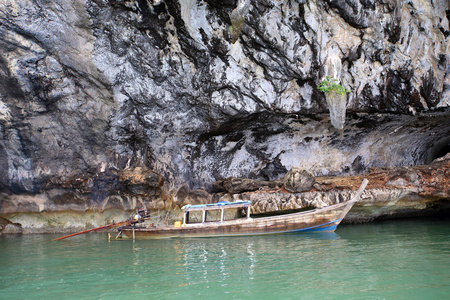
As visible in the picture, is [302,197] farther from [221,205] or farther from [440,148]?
[440,148]

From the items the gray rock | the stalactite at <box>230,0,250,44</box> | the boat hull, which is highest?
the stalactite at <box>230,0,250,44</box>

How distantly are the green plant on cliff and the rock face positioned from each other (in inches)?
11.7

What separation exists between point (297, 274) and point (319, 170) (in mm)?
11252

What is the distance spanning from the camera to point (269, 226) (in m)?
12.4

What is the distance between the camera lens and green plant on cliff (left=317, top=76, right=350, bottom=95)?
1328cm

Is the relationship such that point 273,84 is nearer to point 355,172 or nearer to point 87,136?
point 355,172

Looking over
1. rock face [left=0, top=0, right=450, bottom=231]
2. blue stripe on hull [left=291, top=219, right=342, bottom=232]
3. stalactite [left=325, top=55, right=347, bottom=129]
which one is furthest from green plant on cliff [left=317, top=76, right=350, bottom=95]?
blue stripe on hull [left=291, top=219, right=342, bottom=232]

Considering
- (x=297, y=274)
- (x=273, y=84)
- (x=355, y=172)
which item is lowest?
(x=297, y=274)

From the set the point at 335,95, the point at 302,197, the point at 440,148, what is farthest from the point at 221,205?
the point at 440,148

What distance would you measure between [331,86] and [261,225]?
18.9 ft

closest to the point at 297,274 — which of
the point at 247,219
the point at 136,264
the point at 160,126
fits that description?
the point at 136,264

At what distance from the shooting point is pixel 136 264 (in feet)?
27.5

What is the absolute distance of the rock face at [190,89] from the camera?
12.9 m

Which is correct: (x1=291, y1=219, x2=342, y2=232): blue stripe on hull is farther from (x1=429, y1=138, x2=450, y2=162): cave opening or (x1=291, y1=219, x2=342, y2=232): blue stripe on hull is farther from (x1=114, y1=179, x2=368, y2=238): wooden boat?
(x1=429, y1=138, x2=450, y2=162): cave opening
